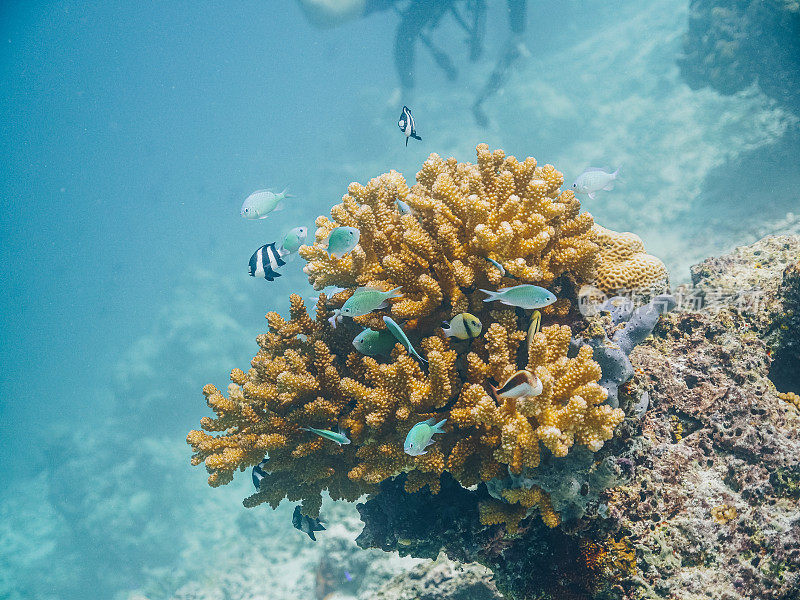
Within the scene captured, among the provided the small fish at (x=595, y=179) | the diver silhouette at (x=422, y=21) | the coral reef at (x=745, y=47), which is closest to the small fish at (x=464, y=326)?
the small fish at (x=595, y=179)

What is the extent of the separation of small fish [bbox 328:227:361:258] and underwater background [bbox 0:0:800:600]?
313 inches

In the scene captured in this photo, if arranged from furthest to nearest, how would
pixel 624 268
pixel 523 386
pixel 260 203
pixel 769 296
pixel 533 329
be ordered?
pixel 260 203 < pixel 769 296 < pixel 624 268 < pixel 533 329 < pixel 523 386

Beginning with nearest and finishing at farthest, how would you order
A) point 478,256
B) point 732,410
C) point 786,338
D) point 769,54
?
point 478,256 → point 732,410 → point 786,338 → point 769,54

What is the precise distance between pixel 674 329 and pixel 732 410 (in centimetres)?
80

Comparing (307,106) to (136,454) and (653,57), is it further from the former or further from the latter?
(136,454)

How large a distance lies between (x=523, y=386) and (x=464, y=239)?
45.8 inches

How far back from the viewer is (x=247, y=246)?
3869cm

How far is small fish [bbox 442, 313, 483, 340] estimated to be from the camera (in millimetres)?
2424

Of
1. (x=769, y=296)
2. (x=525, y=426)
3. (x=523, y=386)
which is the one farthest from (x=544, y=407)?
(x=769, y=296)

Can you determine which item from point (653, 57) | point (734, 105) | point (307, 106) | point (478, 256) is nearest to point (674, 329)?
point (478, 256)

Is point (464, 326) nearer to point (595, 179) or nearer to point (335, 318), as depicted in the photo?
point (335, 318)

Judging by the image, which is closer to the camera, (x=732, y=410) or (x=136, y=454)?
(x=732, y=410)

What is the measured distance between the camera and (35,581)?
17250mm

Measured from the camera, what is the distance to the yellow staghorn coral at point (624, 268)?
3.14 m
